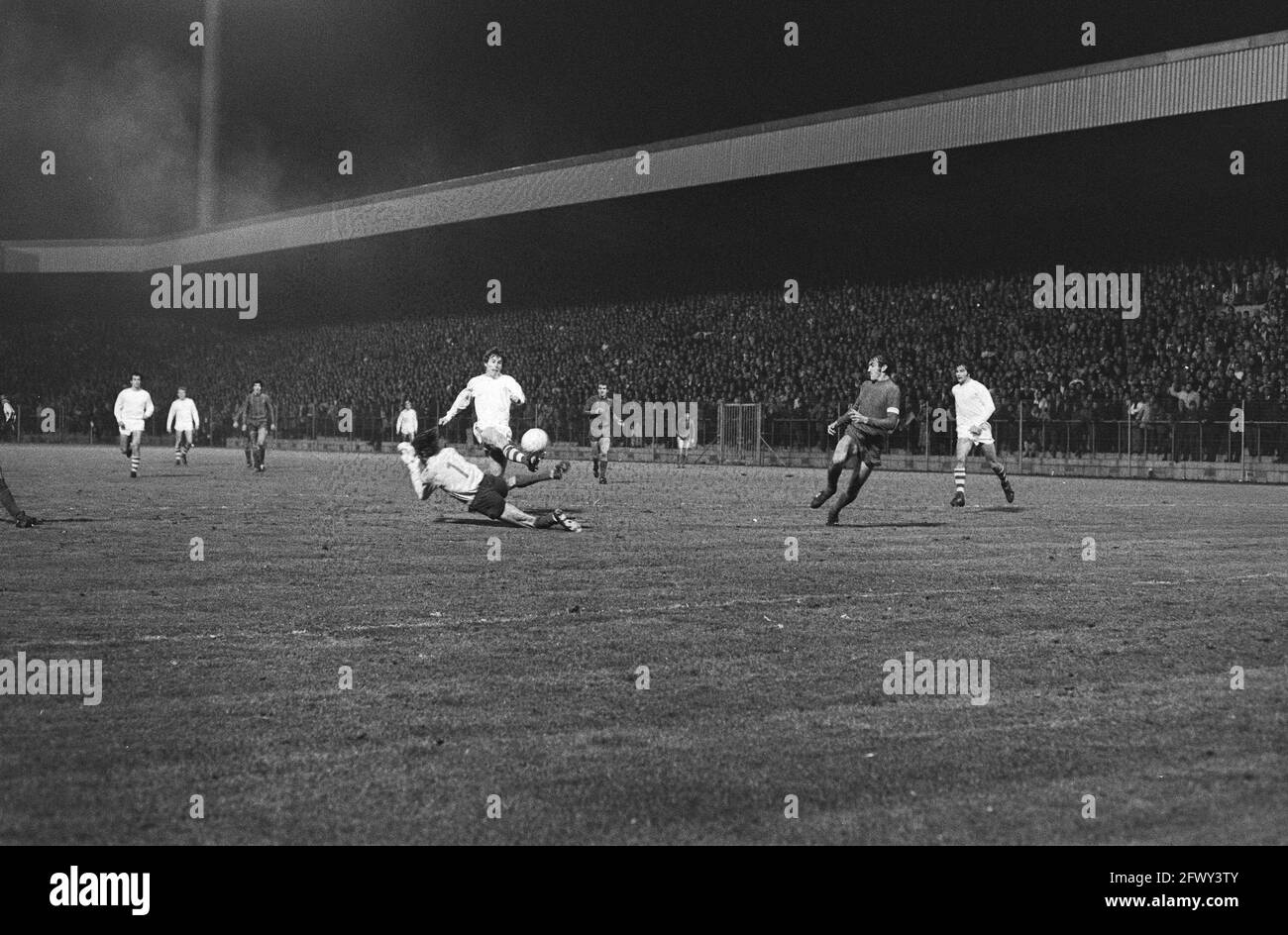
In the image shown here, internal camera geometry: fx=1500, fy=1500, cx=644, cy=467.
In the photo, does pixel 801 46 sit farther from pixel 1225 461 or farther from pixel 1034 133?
pixel 1225 461

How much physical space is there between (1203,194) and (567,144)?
23.3m

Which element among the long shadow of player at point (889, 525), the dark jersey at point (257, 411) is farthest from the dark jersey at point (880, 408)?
the dark jersey at point (257, 411)

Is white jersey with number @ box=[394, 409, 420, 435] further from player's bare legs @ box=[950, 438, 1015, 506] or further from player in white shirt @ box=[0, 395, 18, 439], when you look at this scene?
player's bare legs @ box=[950, 438, 1015, 506]

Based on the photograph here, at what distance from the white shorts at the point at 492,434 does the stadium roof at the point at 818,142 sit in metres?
23.6

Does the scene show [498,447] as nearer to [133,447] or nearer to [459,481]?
[459,481]

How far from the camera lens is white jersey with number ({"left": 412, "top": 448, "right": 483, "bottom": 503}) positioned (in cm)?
1778

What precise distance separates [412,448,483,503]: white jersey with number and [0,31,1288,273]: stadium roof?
83.9ft

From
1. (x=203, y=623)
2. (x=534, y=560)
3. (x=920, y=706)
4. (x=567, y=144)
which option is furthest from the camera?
(x=567, y=144)

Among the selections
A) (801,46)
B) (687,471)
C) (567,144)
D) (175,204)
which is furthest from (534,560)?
(175,204)

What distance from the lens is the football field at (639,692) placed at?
17.0ft

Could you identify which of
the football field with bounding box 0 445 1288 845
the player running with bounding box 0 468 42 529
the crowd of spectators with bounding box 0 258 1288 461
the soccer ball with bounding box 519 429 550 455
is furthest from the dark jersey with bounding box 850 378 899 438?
the crowd of spectators with bounding box 0 258 1288 461

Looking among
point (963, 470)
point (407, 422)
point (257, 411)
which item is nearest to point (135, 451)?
point (257, 411)

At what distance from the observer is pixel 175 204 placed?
63.2m

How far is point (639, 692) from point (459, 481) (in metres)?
10.7
